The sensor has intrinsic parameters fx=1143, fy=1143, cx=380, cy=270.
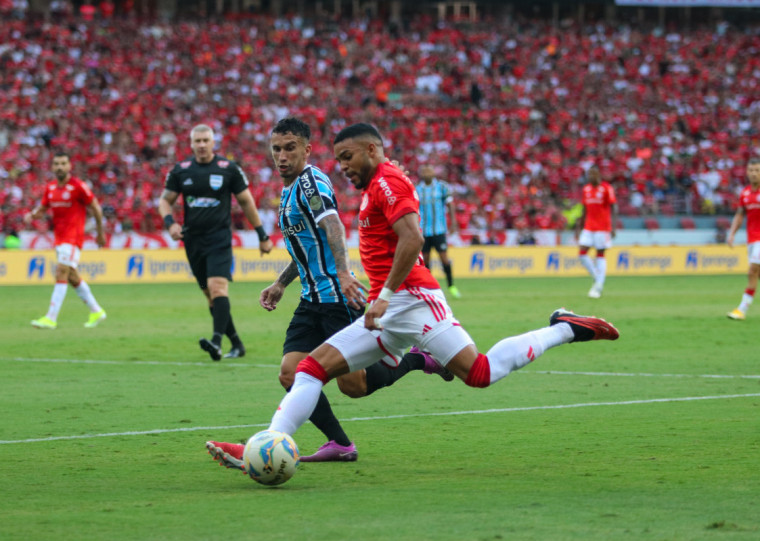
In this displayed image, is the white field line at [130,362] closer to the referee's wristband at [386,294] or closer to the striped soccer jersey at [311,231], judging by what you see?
the striped soccer jersey at [311,231]

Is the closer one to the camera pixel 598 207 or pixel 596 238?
pixel 598 207

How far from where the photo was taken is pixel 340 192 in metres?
37.4

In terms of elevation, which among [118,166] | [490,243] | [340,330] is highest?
[340,330]

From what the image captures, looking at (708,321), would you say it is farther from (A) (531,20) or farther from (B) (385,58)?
(A) (531,20)

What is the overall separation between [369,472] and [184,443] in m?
1.67

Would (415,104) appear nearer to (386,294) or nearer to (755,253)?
(755,253)

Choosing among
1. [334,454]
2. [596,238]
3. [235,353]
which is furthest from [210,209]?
[596,238]

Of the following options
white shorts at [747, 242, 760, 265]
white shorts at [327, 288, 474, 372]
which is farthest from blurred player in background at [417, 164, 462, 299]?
white shorts at [327, 288, 474, 372]

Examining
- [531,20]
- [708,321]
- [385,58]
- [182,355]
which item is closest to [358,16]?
[385,58]

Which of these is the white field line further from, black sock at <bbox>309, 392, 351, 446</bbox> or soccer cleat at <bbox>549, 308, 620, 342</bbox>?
soccer cleat at <bbox>549, 308, 620, 342</bbox>

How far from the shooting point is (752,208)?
18344 mm

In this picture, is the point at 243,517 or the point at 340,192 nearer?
the point at 243,517

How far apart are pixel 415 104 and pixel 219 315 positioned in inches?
1268

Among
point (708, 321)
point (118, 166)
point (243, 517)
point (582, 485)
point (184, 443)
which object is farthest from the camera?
point (118, 166)
